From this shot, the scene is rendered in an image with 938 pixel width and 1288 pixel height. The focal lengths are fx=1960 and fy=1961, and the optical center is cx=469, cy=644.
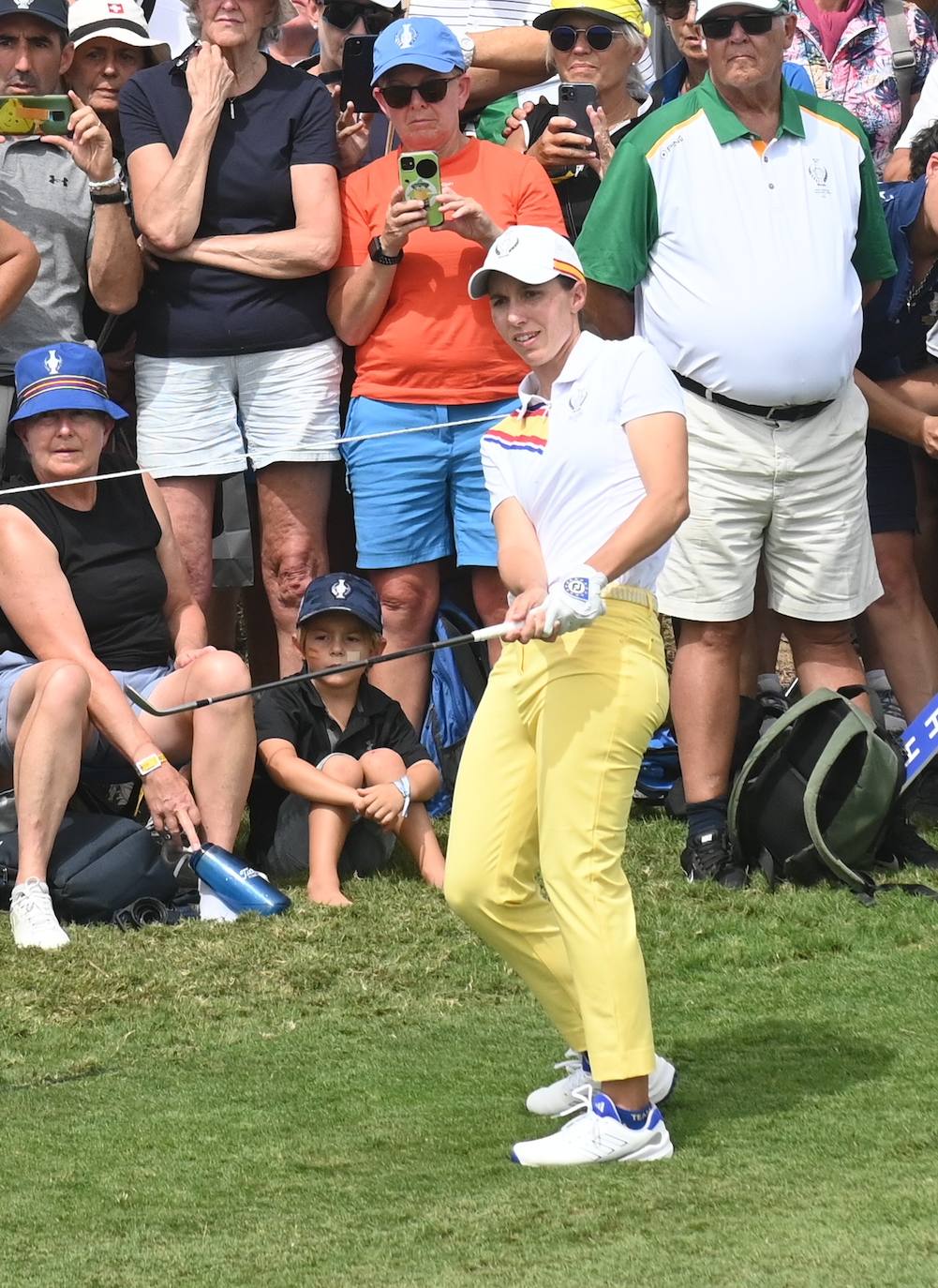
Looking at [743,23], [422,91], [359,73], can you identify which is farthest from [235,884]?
[743,23]

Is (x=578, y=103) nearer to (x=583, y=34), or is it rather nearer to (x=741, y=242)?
(x=583, y=34)

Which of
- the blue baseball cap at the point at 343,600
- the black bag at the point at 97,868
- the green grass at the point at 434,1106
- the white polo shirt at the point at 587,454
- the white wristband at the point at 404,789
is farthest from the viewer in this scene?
the blue baseball cap at the point at 343,600

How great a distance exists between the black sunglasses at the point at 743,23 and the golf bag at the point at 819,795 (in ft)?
6.42

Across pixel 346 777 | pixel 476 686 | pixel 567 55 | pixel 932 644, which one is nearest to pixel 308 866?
pixel 346 777

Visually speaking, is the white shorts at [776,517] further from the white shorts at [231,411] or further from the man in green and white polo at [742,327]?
the white shorts at [231,411]

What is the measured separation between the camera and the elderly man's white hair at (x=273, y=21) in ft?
21.4

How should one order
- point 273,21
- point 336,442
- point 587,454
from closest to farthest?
point 587,454 < point 336,442 < point 273,21

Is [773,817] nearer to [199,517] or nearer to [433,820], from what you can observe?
[433,820]

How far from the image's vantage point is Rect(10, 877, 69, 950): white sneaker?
17.7 ft

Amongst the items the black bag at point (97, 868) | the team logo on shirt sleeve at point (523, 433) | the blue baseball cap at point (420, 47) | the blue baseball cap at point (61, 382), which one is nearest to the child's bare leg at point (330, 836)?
the black bag at point (97, 868)

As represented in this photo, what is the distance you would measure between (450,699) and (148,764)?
132cm

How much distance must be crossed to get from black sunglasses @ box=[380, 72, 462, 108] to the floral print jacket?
1.59 meters

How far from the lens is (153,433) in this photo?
6.40 meters

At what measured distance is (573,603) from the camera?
12.2 ft
